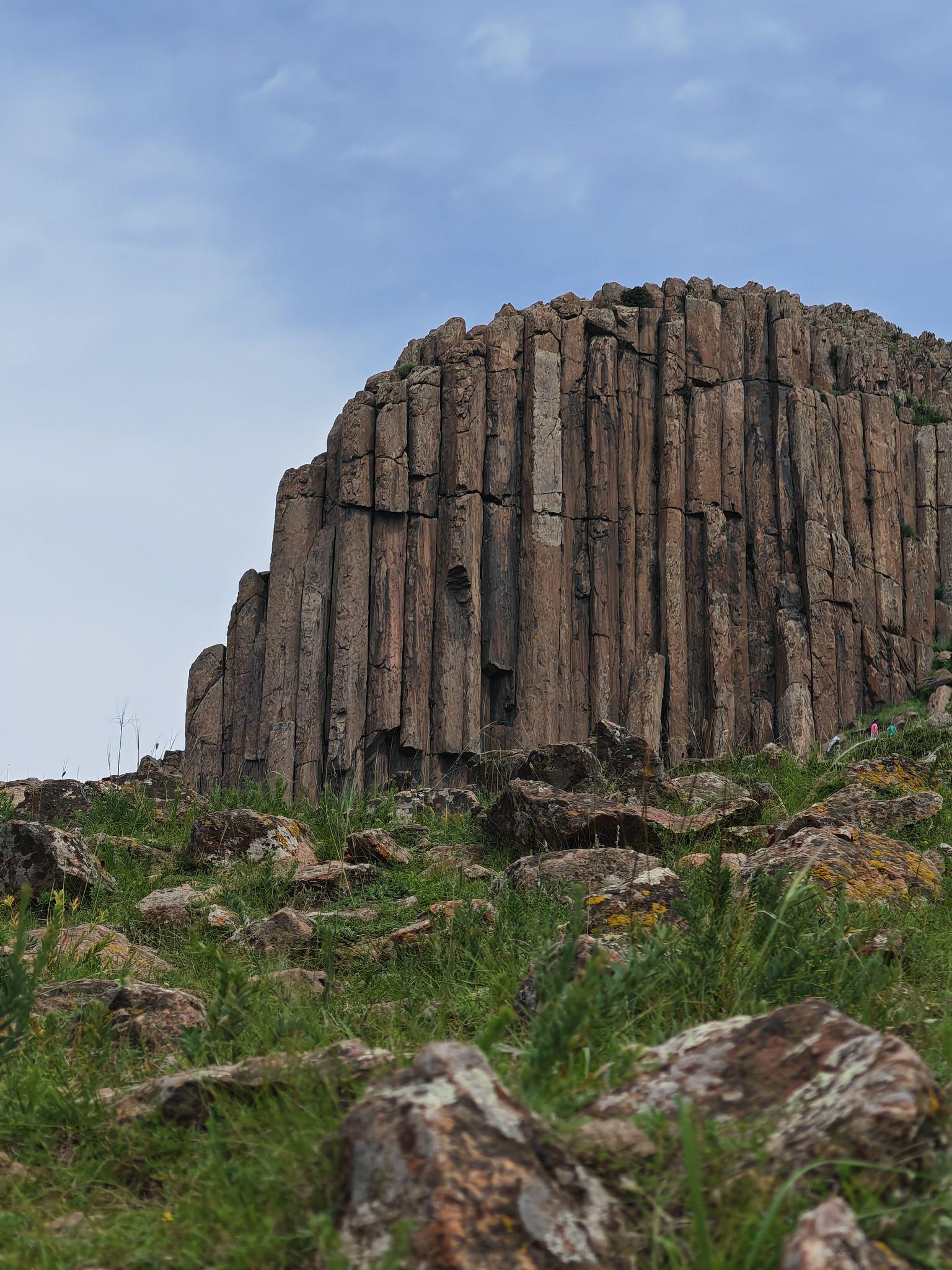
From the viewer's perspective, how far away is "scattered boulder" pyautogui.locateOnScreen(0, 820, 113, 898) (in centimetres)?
A: 627

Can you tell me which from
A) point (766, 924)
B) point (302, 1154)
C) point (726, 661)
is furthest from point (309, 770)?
point (302, 1154)

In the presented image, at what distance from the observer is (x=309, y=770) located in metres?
19.4

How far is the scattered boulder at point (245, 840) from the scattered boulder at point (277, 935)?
1637 mm

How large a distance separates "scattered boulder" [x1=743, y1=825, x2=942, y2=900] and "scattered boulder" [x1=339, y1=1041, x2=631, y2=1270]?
9.41ft

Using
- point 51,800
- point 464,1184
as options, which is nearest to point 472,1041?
point 464,1184

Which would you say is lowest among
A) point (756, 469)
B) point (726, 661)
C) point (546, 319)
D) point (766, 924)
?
point (766, 924)

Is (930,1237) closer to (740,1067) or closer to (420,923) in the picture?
(740,1067)

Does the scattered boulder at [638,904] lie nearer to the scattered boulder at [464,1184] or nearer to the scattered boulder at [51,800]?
the scattered boulder at [464,1184]

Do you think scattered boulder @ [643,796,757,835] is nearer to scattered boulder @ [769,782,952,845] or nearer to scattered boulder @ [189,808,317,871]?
scattered boulder @ [769,782,952,845]

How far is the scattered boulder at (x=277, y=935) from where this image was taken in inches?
205

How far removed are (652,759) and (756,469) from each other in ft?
43.2

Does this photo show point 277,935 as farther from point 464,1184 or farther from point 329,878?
point 464,1184

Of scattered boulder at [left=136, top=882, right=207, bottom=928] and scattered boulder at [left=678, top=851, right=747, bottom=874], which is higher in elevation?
scattered boulder at [left=678, top=851, right=747, bottom=874]

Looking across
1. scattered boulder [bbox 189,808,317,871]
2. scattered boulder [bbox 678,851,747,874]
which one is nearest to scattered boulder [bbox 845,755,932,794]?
scattered boulder [bbox 678,851,747,874]
